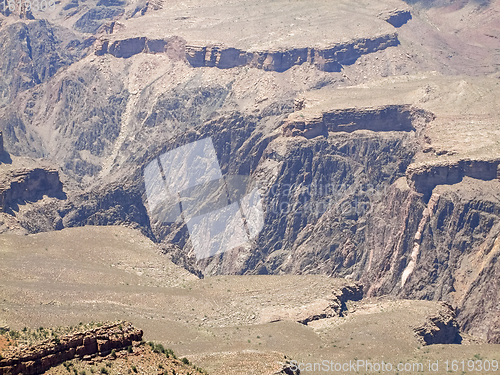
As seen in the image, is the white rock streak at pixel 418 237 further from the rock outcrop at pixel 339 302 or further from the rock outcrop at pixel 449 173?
the rock outcrop at pixel 339 302

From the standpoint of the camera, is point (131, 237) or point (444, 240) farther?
point (444, 240)

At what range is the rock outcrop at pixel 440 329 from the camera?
352ft

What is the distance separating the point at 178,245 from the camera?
553ft

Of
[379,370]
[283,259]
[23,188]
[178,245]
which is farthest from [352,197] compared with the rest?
[379,370]

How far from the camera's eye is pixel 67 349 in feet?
227

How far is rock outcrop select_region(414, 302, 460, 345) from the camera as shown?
107 meters

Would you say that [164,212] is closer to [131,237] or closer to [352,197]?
[352,197]

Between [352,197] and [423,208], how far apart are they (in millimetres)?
17409

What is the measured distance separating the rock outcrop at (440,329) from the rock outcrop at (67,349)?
138 ft

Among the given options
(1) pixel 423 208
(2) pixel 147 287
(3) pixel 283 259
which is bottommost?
(3) pixel 283 259

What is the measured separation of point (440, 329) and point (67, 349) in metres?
50.9

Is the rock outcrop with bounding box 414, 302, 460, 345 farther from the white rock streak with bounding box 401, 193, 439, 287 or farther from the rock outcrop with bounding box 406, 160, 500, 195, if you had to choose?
the rock outcrop with bounding box 406, 160, 500, 195

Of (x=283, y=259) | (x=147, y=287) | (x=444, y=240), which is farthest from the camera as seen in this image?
(x=283, y=259)

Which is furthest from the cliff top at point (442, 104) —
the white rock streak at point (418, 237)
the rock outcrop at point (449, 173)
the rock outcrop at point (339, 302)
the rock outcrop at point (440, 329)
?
the rock outcrop at point (440, 329)
